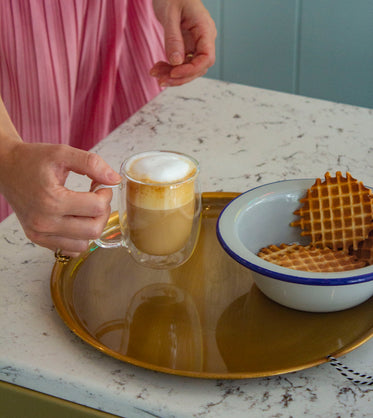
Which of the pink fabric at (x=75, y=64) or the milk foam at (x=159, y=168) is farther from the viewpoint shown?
the pink fabric at (x=75, y=64)

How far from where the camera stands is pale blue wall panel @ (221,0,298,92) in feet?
7.87

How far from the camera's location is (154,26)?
137 centimetres

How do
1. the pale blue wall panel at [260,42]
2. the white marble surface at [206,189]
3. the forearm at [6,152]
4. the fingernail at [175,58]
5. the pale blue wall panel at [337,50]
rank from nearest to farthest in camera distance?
1. the white marble surface at [206,189]
2. the forearm at [6,152]
3. the fingernail at [175,58]
4. the pale blue wall panel at [337,50]
5. the pale blue wall panel at [260,42]

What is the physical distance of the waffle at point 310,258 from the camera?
2.33 feet

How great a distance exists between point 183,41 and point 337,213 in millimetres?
528

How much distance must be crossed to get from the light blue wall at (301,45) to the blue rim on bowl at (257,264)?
173 centimetres

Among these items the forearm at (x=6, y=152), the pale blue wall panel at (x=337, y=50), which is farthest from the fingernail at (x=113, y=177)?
the pale blue wall panel at (x=337, y=50)

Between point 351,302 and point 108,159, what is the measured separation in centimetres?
54

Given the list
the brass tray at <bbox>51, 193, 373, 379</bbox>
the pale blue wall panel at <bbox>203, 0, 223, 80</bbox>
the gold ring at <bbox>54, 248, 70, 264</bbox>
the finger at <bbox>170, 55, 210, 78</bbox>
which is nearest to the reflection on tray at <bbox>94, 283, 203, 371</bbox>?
the brass tray at <bbox>51, 193, 373, 379</bbox>

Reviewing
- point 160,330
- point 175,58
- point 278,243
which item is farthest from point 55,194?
point 175,58

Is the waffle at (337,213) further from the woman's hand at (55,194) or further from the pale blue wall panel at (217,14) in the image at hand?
the pale blue wall panel at (217,14)

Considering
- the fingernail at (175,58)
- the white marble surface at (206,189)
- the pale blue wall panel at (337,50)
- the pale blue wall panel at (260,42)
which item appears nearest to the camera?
the white marble surface at (206,189)

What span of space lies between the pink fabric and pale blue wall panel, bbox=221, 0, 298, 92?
44.3 inches

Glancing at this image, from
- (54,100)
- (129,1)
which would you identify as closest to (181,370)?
(54,100)
